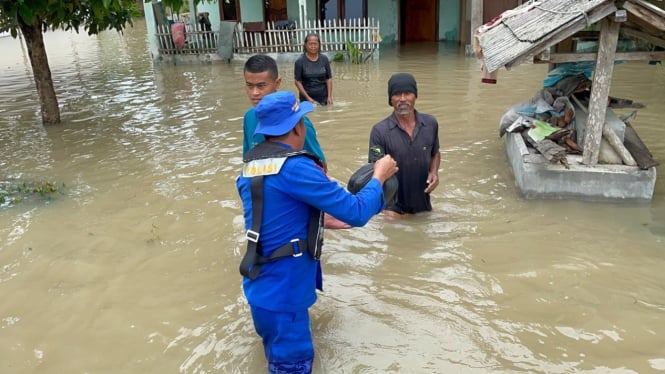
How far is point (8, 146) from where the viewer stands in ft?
28.0

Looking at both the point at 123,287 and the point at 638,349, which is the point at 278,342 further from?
the point at 638,349

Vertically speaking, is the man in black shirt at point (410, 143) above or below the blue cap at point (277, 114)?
below

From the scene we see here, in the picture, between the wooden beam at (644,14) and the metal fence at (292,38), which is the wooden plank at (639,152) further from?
the metal fence at (292,38)

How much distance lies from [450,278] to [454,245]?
0.58m

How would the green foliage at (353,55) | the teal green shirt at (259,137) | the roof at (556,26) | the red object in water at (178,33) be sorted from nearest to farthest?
the teal green shirt at (259,137), the roof at (556,26), the green foliage at (353,55), the red object in water at (178,33)

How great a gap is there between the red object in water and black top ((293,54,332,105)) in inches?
388

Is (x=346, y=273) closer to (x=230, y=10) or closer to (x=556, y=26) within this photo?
(x=556, y=26)

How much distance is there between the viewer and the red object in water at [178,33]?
56.3 feet

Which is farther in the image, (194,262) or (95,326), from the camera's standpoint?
(194,262)

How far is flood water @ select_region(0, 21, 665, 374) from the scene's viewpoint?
3.40 meters

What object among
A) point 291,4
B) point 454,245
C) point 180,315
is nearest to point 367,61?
point 291,4

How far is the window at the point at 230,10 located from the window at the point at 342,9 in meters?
3.13

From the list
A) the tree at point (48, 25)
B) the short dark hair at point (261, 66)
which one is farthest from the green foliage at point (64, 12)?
the short dark hair at point (261, 66)

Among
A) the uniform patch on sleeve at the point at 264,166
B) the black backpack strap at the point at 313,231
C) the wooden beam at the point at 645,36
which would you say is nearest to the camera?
the uniform patch on sleeve at the point at 264,166
